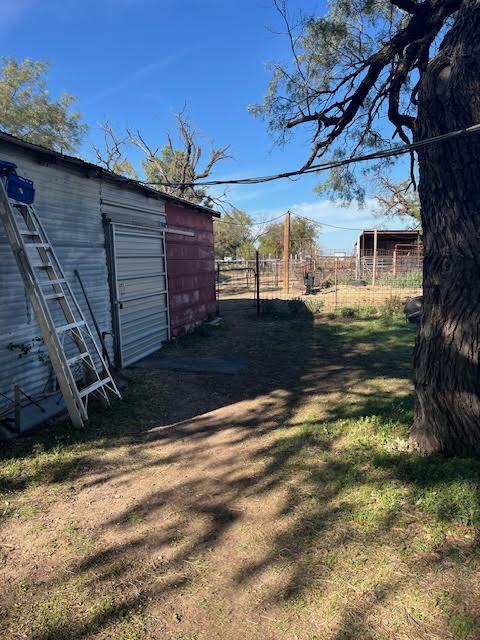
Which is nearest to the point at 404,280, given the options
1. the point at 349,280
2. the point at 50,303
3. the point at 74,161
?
the point at 349,280

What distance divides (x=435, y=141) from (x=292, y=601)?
3.33m

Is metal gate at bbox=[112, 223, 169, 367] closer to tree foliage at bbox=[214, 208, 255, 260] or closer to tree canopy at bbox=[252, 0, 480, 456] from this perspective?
tree canopy at bbox=[252, 0, 480, 456]

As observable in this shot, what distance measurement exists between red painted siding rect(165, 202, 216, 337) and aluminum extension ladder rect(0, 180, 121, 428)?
174 inches

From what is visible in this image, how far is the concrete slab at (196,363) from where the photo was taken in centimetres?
742

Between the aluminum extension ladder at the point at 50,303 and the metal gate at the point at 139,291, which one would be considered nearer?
the aluminum extension ladder at the point at 50,303

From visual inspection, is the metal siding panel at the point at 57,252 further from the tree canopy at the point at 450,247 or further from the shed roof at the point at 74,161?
the tree canopy at the point at 450,247

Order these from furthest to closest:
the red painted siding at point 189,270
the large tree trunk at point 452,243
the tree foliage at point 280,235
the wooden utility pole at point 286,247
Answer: the tree foliage at point 280,235, the wooden utility pole at point 286,247, the red painted siding at point 189,270, the large tree trunk at point 452,243

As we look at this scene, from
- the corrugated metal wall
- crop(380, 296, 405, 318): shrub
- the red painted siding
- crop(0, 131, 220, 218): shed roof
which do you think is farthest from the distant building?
the corrugated metal wall

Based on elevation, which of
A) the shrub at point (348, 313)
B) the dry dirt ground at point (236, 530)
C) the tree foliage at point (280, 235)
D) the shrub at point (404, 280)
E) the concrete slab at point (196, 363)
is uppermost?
the tree foliage at point (280, 235)

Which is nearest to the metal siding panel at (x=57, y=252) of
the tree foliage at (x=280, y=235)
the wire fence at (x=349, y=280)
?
the wire fence at (x=349, y=280)

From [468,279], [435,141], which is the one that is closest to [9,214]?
Result: [435,141]

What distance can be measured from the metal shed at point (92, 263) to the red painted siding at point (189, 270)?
0.35 m

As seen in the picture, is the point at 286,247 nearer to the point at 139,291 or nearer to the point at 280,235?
the point at 139,291

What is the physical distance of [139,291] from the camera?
8.34 metres
